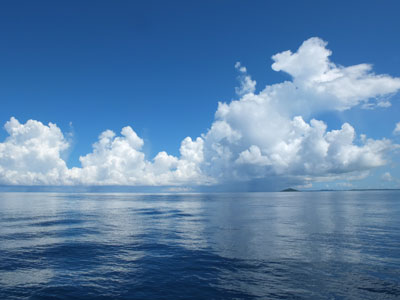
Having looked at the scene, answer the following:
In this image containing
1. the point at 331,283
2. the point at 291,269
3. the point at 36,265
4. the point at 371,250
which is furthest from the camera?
the point at 371,250

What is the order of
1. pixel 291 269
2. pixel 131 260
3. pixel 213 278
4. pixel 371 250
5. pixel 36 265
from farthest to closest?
pixel 371 250 → pixel 131 260 → pixel 36 265 → pixel 291 269 → pixel 213 278

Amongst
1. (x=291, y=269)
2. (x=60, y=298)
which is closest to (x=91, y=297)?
(x=60, y=298)

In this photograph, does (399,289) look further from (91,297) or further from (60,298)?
(60,298)

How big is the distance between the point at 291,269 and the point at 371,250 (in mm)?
18677

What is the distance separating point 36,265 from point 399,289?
4318cm

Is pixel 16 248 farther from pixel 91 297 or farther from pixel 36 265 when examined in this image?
pixel 91 297

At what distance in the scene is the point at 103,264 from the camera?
3638cm

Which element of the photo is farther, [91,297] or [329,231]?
[329,231]

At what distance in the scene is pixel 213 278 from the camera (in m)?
31.0

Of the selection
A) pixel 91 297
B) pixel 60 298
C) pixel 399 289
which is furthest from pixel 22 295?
pixel 399 289

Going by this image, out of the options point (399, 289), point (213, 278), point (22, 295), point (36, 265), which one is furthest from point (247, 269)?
point (36, 265)

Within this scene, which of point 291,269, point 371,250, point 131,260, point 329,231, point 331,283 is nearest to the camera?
point 331,283

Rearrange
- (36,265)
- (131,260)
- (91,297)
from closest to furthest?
(91,297)
(36,265)
(131,260)

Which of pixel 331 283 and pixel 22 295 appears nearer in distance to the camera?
pixel 22 295
